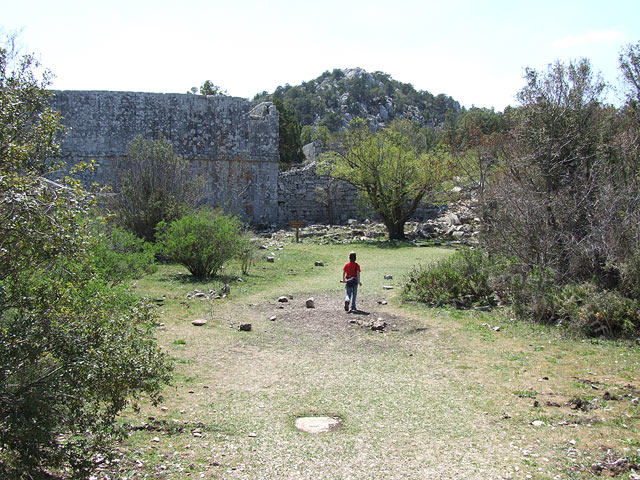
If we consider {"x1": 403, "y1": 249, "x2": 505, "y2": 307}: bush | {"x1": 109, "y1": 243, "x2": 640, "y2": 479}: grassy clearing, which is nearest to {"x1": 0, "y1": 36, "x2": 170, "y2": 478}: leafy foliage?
{"x1": 109, "y1": 243, "x2": 640, "y2": 479}: grassy clearing

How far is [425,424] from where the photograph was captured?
5.00 m

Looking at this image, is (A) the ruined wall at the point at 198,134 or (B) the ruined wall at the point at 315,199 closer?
(A) the ruined wall at the point at 198,134

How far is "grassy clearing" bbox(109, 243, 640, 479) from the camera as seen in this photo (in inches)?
166

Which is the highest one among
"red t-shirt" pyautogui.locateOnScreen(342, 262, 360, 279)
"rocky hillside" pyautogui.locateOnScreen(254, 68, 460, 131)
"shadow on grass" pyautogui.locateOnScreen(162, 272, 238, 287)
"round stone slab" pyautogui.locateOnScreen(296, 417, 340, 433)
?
"rocky hillside" pyautogui.locateOnScreen(254, 68, 460, 131)

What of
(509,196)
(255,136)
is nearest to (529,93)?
(509,196)

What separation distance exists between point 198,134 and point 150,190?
7.12 metres

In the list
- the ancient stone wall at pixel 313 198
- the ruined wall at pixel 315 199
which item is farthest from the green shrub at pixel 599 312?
the ancient stone wall at pixel 313 198

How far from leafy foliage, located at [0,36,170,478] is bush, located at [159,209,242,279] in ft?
27.8

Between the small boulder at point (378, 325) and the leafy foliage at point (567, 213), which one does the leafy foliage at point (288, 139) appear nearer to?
the leafy foliage at point (567, 213)

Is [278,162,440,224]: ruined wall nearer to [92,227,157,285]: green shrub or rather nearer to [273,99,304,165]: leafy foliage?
[273,99,304,165]: leafy foliage

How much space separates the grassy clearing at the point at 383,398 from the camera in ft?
13.9

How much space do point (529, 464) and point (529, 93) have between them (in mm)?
8460

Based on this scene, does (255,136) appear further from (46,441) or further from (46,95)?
(46,441)

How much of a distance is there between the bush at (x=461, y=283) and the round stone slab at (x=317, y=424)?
552 cm
